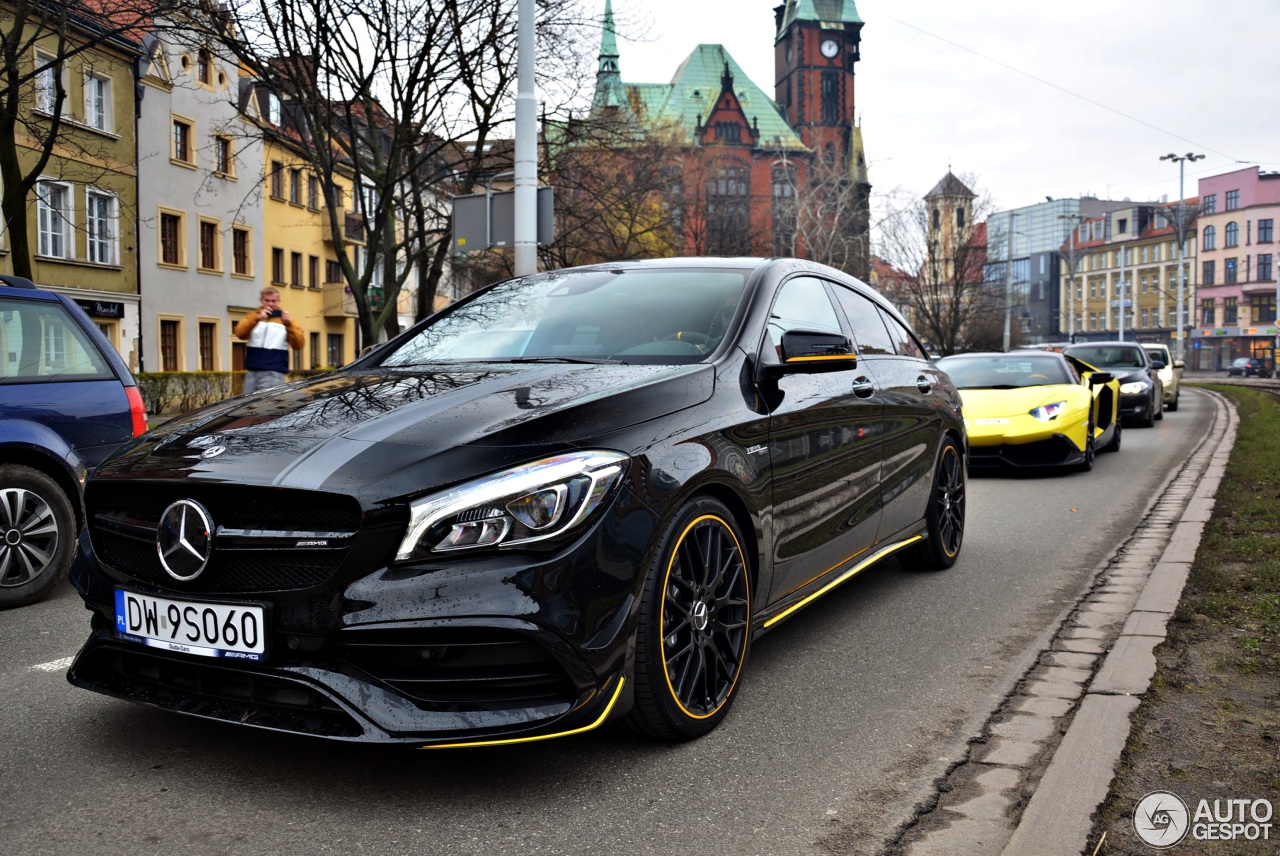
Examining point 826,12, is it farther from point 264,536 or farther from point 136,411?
point 264,536

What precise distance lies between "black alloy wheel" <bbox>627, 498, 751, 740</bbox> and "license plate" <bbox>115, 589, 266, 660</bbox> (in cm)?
103

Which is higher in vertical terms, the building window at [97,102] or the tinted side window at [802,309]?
the building window at [97,102]

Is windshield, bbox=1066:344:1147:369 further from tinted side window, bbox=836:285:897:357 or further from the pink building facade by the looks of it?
the pink building facade

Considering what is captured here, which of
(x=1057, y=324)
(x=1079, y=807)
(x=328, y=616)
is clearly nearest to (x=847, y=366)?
(x=1079, y=807)

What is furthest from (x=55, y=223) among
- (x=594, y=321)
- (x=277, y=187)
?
(x=594, y=321)

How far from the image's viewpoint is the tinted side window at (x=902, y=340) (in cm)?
624

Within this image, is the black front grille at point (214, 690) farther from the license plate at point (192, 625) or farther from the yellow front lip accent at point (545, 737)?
the yellow front lip accent at point (545, 737)

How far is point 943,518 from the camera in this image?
655 cm

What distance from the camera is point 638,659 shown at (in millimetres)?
3248

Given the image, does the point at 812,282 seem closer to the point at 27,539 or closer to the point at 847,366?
the point at 847,366

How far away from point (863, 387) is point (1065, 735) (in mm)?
1984

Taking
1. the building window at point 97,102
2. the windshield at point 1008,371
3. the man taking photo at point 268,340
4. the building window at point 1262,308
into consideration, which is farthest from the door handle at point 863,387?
the building window at point 1262,308

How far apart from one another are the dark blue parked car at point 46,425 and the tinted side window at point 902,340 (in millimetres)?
4047

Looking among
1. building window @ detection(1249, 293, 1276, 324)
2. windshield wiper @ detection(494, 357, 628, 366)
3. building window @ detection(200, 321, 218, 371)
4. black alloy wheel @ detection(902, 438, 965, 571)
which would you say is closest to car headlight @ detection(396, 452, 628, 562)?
windshield wiper @ detection(494, 357, 628, 366)
